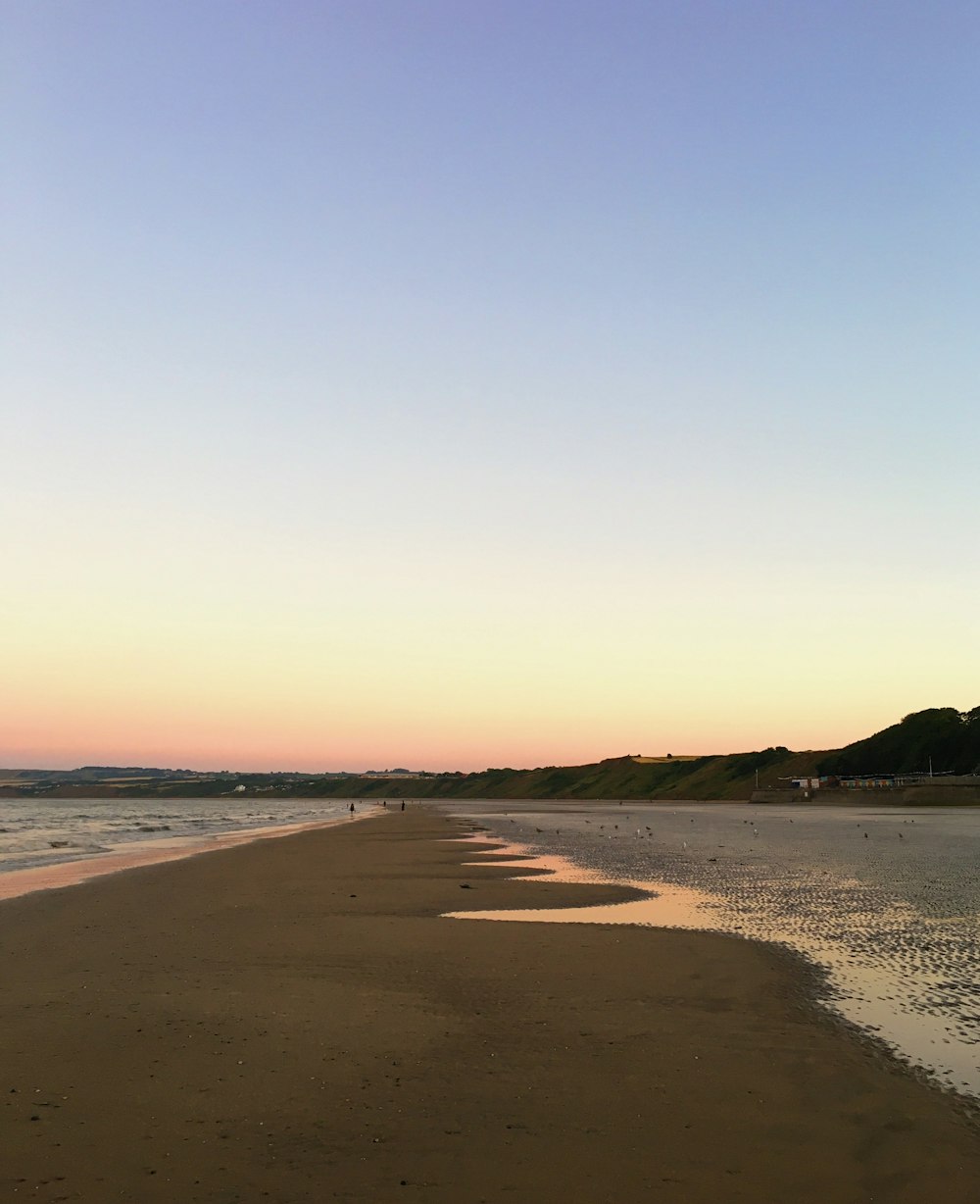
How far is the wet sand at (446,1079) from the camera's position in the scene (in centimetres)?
729

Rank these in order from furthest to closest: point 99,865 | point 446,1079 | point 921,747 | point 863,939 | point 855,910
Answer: point 921,747, point 99,865, point 855,910, point 863,939, point 446,1079

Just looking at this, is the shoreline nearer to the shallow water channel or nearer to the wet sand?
the wet sand

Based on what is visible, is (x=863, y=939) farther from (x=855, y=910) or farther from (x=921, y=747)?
(x=921, y=747)

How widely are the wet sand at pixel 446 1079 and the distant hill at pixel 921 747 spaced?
463 feet

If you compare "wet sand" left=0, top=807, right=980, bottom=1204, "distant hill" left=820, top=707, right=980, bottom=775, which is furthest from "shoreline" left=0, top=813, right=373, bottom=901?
"distant hill" left=820, top=707, right=980, bottom=775

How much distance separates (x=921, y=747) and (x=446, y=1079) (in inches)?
6497

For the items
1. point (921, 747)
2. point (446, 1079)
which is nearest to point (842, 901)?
point (446, 1079)

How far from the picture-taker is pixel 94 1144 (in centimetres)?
786

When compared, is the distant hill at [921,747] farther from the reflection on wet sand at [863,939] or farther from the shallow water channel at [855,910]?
the reflection on wet sand at [863,939]

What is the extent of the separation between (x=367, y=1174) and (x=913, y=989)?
1047 centimetres

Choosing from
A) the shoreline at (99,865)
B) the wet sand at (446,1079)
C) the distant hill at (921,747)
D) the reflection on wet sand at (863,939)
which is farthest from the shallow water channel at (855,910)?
the distant hill at (921,747)

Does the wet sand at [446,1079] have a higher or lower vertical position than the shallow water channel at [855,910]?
higher

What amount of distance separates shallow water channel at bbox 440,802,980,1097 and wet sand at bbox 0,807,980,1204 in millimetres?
1022

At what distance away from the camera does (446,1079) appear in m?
9.73
